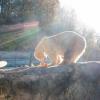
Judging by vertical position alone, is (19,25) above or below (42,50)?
below

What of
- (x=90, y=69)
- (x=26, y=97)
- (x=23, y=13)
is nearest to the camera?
(x=26, y=97)

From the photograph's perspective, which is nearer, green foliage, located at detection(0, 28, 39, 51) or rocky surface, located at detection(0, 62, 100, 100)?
rocky surface, located at detection(0, 62, 100, 100)

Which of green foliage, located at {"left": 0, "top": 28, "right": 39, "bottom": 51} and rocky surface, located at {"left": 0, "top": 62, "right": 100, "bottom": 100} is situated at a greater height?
rocky surface, located at {"left": 0, "top": 62, "right": 100, "bottom": 100}

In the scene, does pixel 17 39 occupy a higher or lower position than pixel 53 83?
lower

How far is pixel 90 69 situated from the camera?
679 centimetres

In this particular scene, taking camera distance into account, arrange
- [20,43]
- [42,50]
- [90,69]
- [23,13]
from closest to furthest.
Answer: [90,69] < [42,50] < [20,43] < [23,13]

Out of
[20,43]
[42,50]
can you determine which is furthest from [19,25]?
[42,50]

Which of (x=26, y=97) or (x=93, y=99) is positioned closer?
(x=26, y=97)

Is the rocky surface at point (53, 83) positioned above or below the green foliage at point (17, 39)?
above

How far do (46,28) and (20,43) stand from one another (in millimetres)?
3373

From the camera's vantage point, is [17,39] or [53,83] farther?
[17,39]

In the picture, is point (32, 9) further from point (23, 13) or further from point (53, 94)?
point (53, 94)

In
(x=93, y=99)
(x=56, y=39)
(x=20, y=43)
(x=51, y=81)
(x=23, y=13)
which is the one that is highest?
(x=56, y=39)

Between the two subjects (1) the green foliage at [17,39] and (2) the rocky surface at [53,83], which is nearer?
(2) the rocky surface at [53,83]
